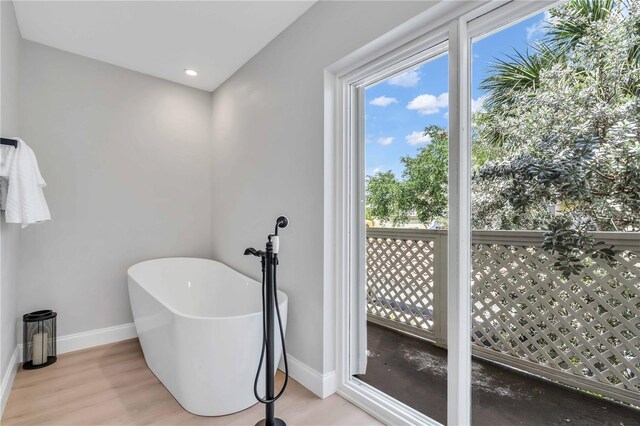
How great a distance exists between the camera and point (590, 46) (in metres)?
1.19

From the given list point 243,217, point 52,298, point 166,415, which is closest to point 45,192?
point 52,298

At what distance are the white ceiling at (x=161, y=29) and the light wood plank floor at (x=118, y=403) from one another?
2.48 meters

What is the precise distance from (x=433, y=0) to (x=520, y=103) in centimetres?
60

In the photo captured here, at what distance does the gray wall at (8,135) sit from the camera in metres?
1.88

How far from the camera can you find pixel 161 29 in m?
2.35

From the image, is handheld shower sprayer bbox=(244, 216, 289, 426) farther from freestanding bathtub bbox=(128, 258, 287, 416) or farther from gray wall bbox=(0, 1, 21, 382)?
gray wall bbox=(0, 1, 21, 382)

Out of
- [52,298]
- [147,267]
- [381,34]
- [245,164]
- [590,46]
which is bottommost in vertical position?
[52,298]

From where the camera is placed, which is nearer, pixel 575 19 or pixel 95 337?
pixel 575 19

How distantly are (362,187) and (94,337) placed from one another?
2.65 metres

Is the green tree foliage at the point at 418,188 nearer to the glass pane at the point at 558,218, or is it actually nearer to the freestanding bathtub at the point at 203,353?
the glass pane at the point at 558,218

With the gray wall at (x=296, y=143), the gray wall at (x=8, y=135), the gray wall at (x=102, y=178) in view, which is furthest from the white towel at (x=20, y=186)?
the gray wall at (x=296, y=143)

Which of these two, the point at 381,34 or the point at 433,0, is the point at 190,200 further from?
the point at 433,0

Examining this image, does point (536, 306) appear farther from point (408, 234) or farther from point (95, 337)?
point (95, 337)

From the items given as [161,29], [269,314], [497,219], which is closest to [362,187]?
[497,219]
